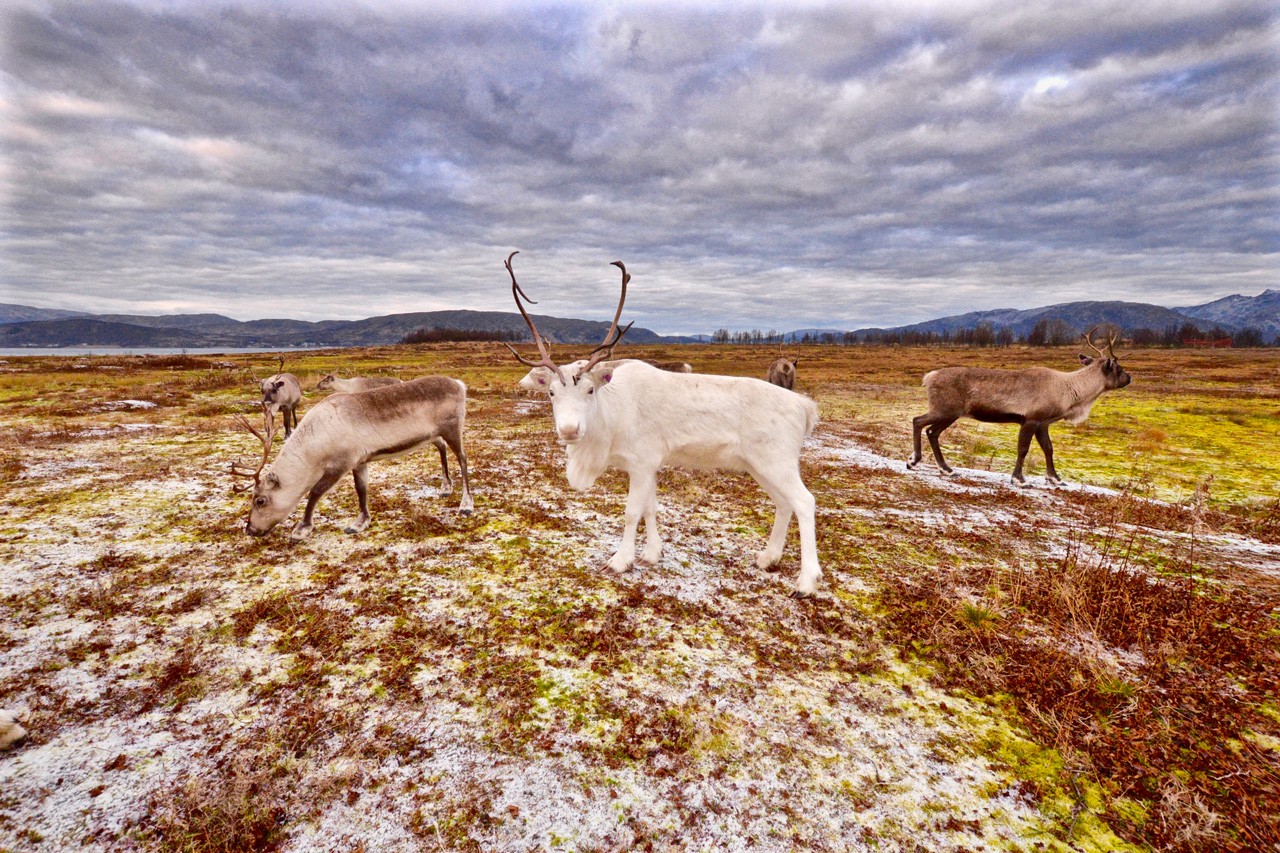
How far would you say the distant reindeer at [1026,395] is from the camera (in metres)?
11.9

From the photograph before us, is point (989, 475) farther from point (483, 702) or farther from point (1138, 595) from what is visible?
point (483, 702)

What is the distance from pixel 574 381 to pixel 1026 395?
12.0 meters

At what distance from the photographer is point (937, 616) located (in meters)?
5.68

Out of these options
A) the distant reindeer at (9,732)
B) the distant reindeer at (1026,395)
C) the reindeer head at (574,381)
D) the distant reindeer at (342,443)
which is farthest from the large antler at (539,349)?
the distant reindeer at (1026,395)

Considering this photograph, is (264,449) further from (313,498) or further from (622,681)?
(622,681)

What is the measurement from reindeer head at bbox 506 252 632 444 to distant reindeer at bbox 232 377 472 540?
334cm

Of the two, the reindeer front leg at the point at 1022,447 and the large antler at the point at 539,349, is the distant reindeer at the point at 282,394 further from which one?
the reindeer front leg at the point at 1022,447

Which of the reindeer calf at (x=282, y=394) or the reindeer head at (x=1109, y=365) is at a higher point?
the reindeer head at (x=1109, y=365)

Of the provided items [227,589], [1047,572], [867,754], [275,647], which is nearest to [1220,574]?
[1047,572]

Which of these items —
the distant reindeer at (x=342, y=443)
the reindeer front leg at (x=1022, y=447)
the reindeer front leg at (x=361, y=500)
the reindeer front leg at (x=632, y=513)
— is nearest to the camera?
the reindeer front leg at (x=632, y=513)

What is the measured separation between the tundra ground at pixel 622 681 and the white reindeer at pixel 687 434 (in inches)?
38.9

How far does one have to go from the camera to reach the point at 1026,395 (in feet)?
39.5

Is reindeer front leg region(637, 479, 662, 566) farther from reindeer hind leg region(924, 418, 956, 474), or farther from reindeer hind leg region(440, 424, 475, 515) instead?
reindeer hind leg region(924, 418, 956, 474)

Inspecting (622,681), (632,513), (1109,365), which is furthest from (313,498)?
(1109,365)
